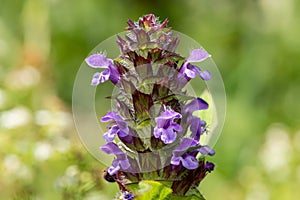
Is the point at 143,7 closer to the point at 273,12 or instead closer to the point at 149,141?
the point at 273,12

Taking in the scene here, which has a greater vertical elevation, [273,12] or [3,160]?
[273,12]

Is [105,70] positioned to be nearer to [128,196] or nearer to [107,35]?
[128,196]

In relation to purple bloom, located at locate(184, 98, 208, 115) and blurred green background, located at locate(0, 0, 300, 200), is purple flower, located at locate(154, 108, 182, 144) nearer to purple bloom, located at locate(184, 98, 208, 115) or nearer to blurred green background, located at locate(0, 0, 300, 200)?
purple bloom, located at locate(184, 98, 208, 115)

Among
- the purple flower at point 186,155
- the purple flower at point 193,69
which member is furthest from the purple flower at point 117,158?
the purple flower at point 193,69

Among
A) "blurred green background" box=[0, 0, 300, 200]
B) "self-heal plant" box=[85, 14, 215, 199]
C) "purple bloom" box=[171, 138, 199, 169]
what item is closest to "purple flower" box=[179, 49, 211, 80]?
"self-heal plant" box=[85, 14, 215, 199]

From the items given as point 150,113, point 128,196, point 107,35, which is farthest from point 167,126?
point 107,35

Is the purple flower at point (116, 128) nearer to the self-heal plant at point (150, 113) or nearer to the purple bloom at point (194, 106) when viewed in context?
the self-heal plant at point (150, 113)

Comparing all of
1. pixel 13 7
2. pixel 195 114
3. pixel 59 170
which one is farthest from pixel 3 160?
pixel 13 7
